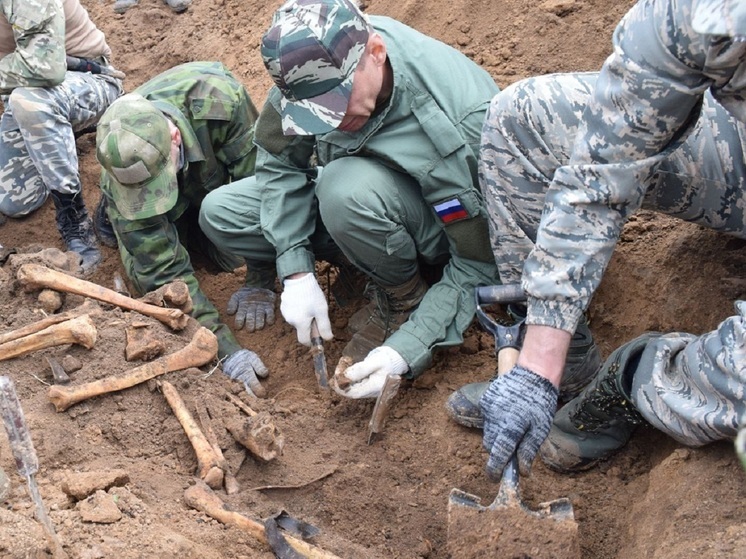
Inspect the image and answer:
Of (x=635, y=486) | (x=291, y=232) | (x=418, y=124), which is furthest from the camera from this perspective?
(x=291, y=232)

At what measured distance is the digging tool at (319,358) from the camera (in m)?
3.69

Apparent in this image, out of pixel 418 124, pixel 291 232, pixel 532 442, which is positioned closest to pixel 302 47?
pixel 418 124

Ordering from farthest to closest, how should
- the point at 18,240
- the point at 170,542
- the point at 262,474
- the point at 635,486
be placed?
the point at 18,240
the point at 262,474
the point at 635,486
the point at 170,542

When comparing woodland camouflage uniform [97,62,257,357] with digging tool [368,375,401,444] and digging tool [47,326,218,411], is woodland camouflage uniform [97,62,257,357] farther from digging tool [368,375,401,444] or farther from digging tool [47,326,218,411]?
digging tool [368,375,401,444]

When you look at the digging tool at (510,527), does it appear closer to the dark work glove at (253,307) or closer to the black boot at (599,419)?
the black boot at (599,419)

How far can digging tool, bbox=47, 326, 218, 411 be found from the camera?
3.06 meters

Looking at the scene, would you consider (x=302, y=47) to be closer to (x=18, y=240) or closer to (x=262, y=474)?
(x=262, y=474)

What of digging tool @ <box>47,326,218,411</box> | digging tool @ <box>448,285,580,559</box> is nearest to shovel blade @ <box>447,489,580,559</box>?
digging tool @ <box>448,285,580,559</box>

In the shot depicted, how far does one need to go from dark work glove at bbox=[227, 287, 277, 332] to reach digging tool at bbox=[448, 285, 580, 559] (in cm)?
193

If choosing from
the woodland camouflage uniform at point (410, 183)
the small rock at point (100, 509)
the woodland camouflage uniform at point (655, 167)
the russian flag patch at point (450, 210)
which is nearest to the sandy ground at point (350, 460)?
A: the small rock at point (100, 509)

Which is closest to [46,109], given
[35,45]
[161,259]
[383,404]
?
[35,45]

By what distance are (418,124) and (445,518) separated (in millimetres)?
1530

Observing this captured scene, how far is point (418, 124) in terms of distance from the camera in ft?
11.2

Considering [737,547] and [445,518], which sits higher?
[737,547]
